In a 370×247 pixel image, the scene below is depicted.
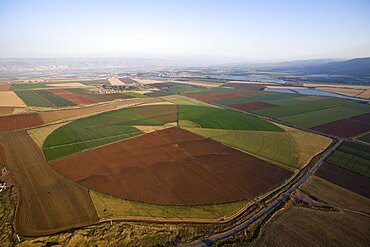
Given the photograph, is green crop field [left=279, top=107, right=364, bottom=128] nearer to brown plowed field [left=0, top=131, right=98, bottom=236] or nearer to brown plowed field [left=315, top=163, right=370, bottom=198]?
brown plowed field [left=315, top=163, right=370, bottom=198]

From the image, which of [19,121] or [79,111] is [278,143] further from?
[19,121]

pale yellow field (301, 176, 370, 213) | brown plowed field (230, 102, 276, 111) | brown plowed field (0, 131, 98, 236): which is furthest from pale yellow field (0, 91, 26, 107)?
pale yellow field (301, 176, 370, 213)

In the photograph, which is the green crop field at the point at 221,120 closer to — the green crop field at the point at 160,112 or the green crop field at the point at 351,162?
the green crop field at the point at 160,112

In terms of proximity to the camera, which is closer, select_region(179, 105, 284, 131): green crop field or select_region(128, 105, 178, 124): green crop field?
select_region(179, 105, 284, 131): green crop field

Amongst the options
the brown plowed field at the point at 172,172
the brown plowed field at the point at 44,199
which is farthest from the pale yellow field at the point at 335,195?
the brown plowed field at the point at 44,199

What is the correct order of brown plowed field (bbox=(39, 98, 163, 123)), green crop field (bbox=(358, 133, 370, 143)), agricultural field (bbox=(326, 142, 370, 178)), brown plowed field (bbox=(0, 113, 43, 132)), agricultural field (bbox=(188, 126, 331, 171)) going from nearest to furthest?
agricultural field (bbox=(326, 142, 370, 178)) → agricultural field (bbox=(188, 126, 331, 171)) → green crop field (bbox=(358, 133, 370, 143)) → brown plowed field (bbox=(0, 113, 43, 132)) → brown plowed field (bbox=(39, 98, 163, 123))

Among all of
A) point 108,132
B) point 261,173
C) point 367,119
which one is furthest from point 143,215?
point 367,119
